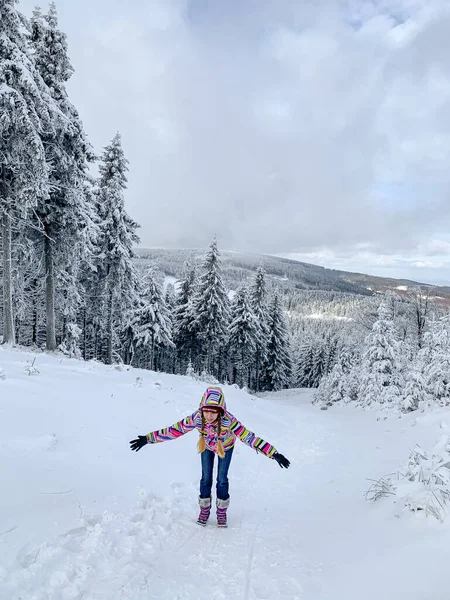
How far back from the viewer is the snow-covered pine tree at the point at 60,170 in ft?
48.5

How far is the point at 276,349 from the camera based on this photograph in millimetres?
40250

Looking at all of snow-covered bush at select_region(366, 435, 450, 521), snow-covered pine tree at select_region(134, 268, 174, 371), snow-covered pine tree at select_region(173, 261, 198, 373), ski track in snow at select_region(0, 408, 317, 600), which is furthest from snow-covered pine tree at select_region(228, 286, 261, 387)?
ski track in snow at select_region(0, 408, 317, 600)

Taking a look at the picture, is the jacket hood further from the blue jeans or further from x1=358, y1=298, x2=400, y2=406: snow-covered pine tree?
x1=358, y1=298, x2=400, y2=406: snow-covered pine tree

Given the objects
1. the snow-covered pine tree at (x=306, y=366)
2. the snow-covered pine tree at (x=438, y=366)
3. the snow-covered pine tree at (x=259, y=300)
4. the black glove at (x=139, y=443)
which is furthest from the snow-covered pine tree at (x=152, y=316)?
the snow-covered pine tree at (x=306, y=366)

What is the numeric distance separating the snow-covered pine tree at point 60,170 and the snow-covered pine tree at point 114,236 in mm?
4241

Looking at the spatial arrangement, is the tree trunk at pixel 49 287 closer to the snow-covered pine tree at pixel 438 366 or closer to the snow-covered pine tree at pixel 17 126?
the snow-covered pine tree at pixel 17 126

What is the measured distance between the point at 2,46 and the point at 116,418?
12783 millimetres

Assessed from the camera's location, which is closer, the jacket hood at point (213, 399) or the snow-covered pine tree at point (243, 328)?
the jacket hood at point (213, 399)

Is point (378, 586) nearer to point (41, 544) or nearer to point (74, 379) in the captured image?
point (41, 544)

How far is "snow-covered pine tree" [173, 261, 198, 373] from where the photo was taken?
35.8 meters

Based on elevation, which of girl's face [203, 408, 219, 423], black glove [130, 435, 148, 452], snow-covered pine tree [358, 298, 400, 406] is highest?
girl's face [203, 408, 219, 423]

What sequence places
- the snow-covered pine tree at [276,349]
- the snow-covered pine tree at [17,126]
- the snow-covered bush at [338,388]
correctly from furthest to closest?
the snow-covered pine tree at [276,349] < the snow-covered bush at [338,388] < the snow-covered pine tree at [17,126]

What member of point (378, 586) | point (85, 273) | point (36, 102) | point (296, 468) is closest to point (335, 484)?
point (296, 468)

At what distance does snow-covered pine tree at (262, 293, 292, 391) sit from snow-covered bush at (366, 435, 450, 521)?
34.1 metres
